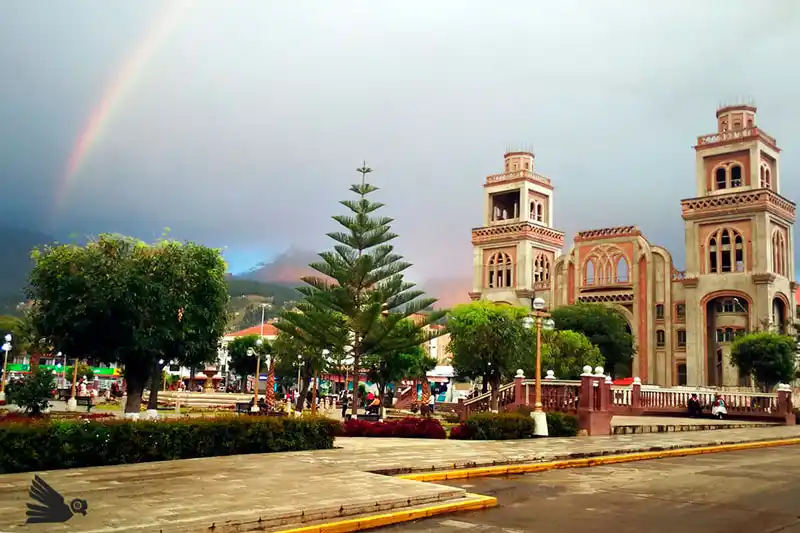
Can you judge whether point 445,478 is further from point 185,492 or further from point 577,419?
point 577,419

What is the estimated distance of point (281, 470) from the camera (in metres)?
11.4

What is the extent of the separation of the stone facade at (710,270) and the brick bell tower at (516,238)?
12.0 ft

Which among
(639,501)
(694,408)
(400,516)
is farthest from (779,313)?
(400,516)

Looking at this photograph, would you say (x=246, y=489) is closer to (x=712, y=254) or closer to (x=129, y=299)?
(x=129, y=299)

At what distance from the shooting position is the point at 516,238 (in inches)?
2832

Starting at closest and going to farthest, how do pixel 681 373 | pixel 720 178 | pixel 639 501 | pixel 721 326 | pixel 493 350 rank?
1. pixel 639 501
2. pixel 493 350
3. pixel 721 326
4. pixel 681 373
5. pixel 720 178

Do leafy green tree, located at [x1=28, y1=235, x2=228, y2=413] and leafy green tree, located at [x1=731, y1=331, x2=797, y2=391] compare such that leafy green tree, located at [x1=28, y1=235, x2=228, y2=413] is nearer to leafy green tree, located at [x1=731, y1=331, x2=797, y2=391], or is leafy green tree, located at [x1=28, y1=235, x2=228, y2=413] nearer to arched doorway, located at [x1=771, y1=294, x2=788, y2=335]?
leafy green tree, located at [x1=731, y1=331, x2=797, y2=391]

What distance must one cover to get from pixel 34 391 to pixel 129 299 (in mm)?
7286

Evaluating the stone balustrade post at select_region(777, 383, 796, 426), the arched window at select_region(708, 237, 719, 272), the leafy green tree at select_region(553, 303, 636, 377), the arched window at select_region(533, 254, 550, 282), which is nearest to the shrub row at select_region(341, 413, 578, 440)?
the stone balustrade post at select_region(777, 383, 796, 426)

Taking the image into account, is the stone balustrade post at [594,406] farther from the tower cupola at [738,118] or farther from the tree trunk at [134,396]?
the tower cupola at [738,118]

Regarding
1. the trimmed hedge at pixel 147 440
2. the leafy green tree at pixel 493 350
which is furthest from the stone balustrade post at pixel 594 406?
the leafy green tree at pixel 493 350

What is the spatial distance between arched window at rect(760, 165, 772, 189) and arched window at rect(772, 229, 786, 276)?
159 inches

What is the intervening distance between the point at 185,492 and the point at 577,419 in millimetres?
14762

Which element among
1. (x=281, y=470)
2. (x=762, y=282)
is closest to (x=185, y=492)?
(x=281, y=470)
